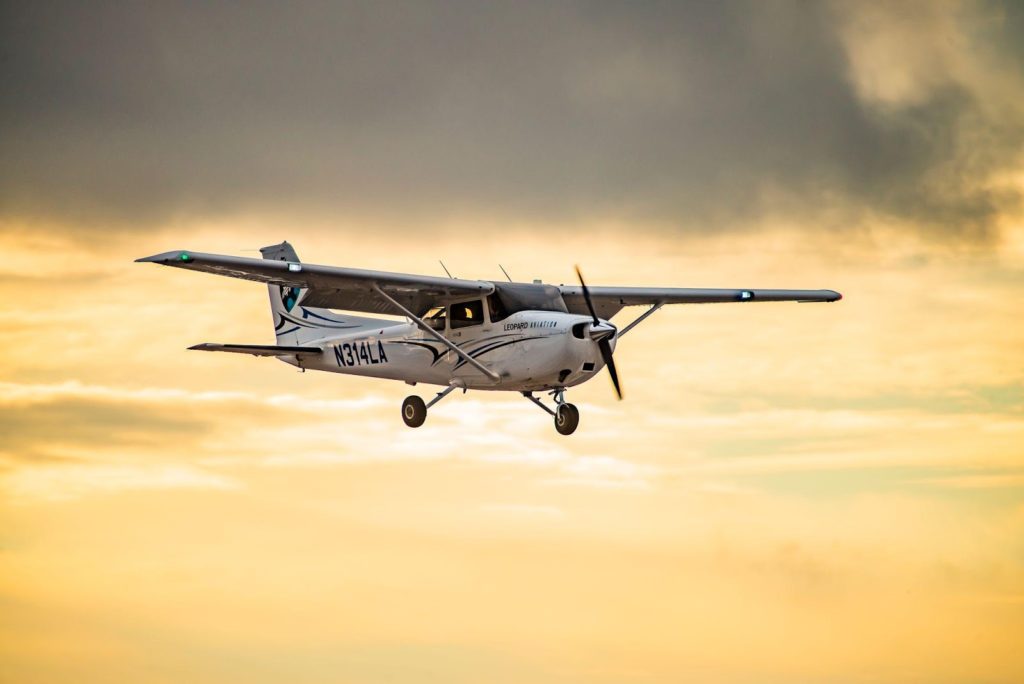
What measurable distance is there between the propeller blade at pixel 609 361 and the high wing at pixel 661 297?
338 centimetres

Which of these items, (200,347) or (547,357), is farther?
(200,347)

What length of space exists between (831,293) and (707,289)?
4.12m

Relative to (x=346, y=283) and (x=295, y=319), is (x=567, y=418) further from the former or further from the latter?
(x=295, y=319)

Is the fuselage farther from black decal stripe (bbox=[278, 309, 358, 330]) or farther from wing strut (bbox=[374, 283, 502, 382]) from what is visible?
black decal stripe (bbox=[278, 309, 358, 330])

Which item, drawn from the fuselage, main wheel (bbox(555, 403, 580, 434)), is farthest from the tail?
main wheel (bbox(555, 403, 580, 434))

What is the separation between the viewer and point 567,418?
112 feet

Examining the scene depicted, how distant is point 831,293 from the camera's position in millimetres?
39344

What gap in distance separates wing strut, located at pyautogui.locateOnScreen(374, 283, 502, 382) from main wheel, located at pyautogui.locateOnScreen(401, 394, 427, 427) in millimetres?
2604

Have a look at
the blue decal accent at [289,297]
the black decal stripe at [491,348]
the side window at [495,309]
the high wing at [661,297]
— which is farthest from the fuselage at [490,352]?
the blue decal accent at [289,297]

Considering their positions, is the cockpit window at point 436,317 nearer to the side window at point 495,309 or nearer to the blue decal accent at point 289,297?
the side window at point 495,309

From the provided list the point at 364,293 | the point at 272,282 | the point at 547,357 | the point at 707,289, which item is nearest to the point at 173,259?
the point at 272,282

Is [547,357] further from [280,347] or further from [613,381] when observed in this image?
[280,347]

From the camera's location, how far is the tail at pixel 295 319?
39031mm

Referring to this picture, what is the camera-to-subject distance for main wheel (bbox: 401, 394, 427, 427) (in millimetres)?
36156
